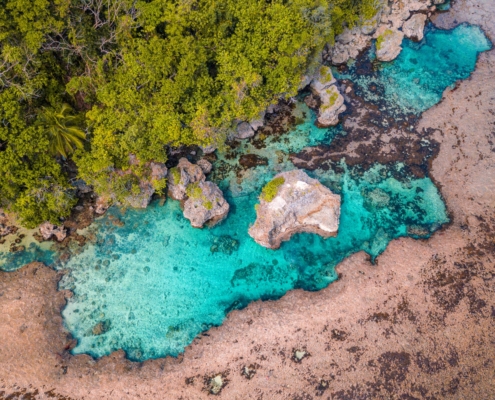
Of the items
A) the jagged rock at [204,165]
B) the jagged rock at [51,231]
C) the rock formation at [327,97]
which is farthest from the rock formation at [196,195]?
the rock formation at [327,97]

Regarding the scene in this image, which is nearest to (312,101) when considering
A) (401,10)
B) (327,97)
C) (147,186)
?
(327,97)

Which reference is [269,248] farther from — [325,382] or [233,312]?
[325,382]

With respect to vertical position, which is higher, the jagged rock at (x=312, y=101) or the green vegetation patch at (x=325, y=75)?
the green vegetation patch at (x=325, y=75)

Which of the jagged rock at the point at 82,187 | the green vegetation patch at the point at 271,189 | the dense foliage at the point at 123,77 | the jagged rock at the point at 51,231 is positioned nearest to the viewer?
the dense foliage at the point at 123,77

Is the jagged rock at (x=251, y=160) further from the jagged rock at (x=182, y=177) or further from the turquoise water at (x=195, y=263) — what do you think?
the jagged rock at (x=182, y=177)

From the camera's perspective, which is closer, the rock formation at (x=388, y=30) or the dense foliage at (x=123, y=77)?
the dense foliage at (x=123, y=77)

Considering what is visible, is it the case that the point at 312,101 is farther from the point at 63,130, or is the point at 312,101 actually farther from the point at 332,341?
the point at 63,130
